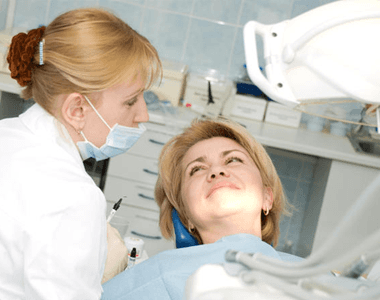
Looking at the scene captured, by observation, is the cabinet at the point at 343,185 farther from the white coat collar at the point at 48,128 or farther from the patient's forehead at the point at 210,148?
the white coat collar at the point at 48,128

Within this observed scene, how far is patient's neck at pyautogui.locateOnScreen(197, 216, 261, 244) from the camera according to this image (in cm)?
161

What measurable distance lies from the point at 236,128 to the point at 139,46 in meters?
0.59

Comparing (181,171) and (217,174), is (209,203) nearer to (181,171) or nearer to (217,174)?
(217,174)

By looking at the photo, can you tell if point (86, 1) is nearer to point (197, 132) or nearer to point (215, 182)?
point (197, 132)

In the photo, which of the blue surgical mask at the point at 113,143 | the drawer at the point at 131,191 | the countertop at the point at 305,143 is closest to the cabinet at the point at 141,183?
the drawer at the point at 131,191

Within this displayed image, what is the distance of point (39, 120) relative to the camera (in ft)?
4.34

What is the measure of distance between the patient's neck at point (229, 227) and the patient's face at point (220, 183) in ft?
0.05

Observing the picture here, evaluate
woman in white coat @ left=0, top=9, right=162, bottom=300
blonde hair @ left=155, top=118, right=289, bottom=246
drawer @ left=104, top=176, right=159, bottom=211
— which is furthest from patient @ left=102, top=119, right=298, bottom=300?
drawer @ left=104, top=176, right=159, bottom=211

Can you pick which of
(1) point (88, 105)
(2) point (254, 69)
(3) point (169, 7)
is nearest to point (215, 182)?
(1) point (88, 105)

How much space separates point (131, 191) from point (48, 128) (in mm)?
1698

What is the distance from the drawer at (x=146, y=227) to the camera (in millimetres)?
2994

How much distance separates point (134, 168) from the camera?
2961 mm

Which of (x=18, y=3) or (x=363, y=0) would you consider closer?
(x=363, y=0)

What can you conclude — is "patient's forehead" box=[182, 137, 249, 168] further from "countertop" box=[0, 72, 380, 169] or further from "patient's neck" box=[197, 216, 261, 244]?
"countertop" box=[0, 72, 380, 169]
